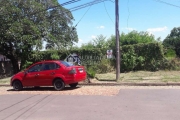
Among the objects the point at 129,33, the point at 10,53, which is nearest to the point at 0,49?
the point at 10,53

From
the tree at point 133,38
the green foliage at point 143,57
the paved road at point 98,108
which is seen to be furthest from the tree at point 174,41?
the paved road at point 98,108

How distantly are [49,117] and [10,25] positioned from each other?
46.0ft

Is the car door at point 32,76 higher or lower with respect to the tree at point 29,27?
lower

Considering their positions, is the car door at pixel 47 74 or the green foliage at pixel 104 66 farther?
the green foliage at pixel 104 66

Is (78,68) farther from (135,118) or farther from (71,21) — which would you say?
(71,21)

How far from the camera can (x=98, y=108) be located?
25.3ft

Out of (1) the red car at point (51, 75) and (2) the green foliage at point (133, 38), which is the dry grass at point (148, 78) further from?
(2) the green foliage at point (133, 38)

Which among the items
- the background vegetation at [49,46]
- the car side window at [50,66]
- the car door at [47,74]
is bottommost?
the car door at [47,74]

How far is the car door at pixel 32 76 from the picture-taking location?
1287 centimetres

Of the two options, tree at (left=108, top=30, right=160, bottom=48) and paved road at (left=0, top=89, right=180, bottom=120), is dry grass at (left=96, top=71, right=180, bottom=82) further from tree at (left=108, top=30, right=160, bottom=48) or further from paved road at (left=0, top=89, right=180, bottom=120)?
tree at (left=108, top=30, right=160, bottom=48)

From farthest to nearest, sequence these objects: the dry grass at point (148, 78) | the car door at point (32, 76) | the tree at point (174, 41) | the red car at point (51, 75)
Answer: the tree at point (174, 41)
the dry grass at point (148, 78)
the car door at point (32, 76)
the red car at point (51, 75)

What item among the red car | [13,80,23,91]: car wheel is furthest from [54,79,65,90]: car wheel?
[13,80,23,91]: car wheel

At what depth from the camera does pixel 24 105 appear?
8.67m

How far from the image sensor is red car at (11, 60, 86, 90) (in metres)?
12.2
